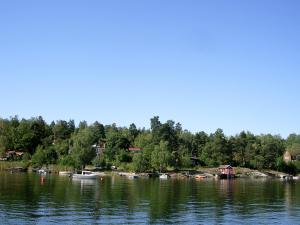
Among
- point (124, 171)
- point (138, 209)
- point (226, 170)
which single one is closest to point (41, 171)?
point (124, 171)

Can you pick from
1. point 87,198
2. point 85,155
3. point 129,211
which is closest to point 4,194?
point 87,198

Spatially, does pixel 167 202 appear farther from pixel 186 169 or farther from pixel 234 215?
pixel 186 169

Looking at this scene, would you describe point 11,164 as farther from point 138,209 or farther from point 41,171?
point 138,209

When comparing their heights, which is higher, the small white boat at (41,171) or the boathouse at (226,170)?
the boathouse at (226,170)

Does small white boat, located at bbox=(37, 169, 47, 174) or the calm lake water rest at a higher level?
small white boat, located at bbox=(37, 169, 47, 174)

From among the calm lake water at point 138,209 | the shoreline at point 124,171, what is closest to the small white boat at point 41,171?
the shoreline at point 124,171

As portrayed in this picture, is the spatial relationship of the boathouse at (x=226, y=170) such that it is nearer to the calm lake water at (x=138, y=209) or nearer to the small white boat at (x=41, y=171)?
the small white boat at (x=41, y=171)

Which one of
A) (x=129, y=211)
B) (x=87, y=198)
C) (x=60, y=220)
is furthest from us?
(x=87, y=198)

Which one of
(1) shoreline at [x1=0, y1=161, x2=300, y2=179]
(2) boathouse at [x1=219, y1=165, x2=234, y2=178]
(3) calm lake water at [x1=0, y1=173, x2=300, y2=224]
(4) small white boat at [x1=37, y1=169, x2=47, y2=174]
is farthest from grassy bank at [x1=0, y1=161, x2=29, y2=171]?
(3) calm lake water at [x1=0, y1=173, x2=300, y2=224]

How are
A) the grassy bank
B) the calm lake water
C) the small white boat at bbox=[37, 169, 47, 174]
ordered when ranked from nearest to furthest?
the calm lake water
the small white boat at bbox=[37, 169, 47, 174]
the grassy bank

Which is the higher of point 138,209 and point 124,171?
point 124,171

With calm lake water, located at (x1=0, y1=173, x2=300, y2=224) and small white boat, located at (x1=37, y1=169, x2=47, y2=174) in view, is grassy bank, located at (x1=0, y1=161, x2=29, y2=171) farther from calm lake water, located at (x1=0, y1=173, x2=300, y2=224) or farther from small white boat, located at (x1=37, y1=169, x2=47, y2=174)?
calm lake water, located at (x1=0, y1=173, x2=300, y2=224)

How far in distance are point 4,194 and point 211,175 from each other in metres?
118

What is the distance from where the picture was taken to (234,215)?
62.5 meters
